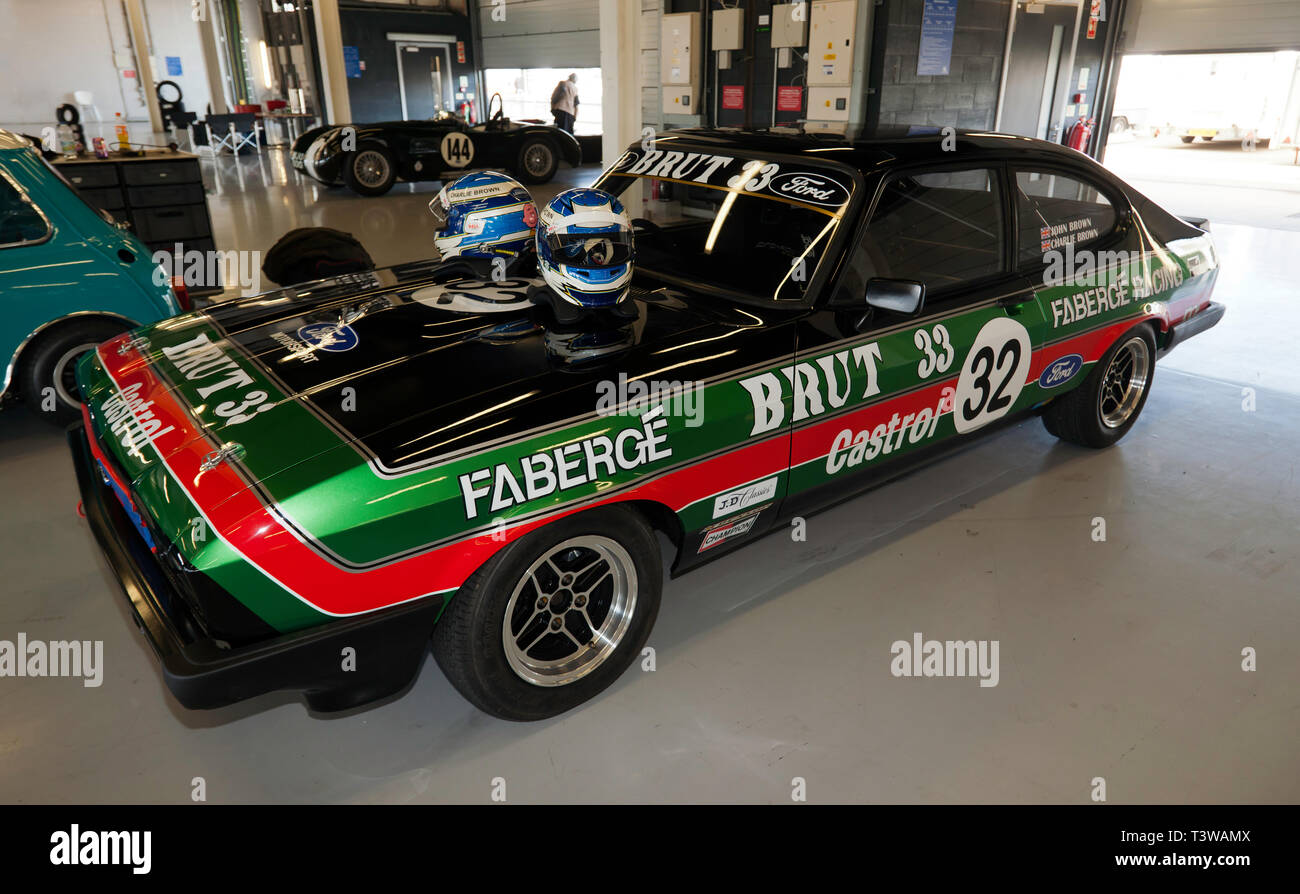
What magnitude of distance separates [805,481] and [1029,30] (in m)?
7.79

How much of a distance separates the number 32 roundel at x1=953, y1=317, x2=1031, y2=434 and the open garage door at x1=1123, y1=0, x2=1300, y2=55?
26.6ft

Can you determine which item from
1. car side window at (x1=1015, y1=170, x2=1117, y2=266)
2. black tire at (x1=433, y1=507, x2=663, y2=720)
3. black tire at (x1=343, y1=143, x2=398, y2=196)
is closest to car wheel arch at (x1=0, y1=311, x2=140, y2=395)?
black tire at (x1=433, y1=507, x2=663, y2=720)

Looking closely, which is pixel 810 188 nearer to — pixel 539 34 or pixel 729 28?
pixel 729 28

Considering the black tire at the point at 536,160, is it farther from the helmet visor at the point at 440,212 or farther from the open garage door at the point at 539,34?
the helmet visor at the point at 440,212

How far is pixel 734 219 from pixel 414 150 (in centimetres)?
899

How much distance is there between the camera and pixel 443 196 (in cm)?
350

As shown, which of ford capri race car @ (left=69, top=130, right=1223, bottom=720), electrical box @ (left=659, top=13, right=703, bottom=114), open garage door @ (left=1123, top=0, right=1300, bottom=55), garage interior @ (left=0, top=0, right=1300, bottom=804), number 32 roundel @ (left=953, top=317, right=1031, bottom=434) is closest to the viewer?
ford capri race car @ (left=69, top=130, right=1223, bottom=720)

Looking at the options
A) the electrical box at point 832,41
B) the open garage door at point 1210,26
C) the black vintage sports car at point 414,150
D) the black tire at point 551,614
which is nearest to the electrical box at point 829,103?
the electrical box at point 832,41

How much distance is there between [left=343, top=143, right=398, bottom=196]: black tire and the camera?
1034 cm

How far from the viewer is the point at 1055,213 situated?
11.0 ft

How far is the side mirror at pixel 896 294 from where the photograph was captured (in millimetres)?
2436

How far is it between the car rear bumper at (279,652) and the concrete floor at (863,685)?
362mm

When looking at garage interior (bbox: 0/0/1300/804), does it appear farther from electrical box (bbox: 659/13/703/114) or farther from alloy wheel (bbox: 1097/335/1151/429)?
electrical box (bbox: 659/13/703/114)

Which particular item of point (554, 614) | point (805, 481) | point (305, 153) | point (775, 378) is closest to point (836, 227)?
point (775, 378)
